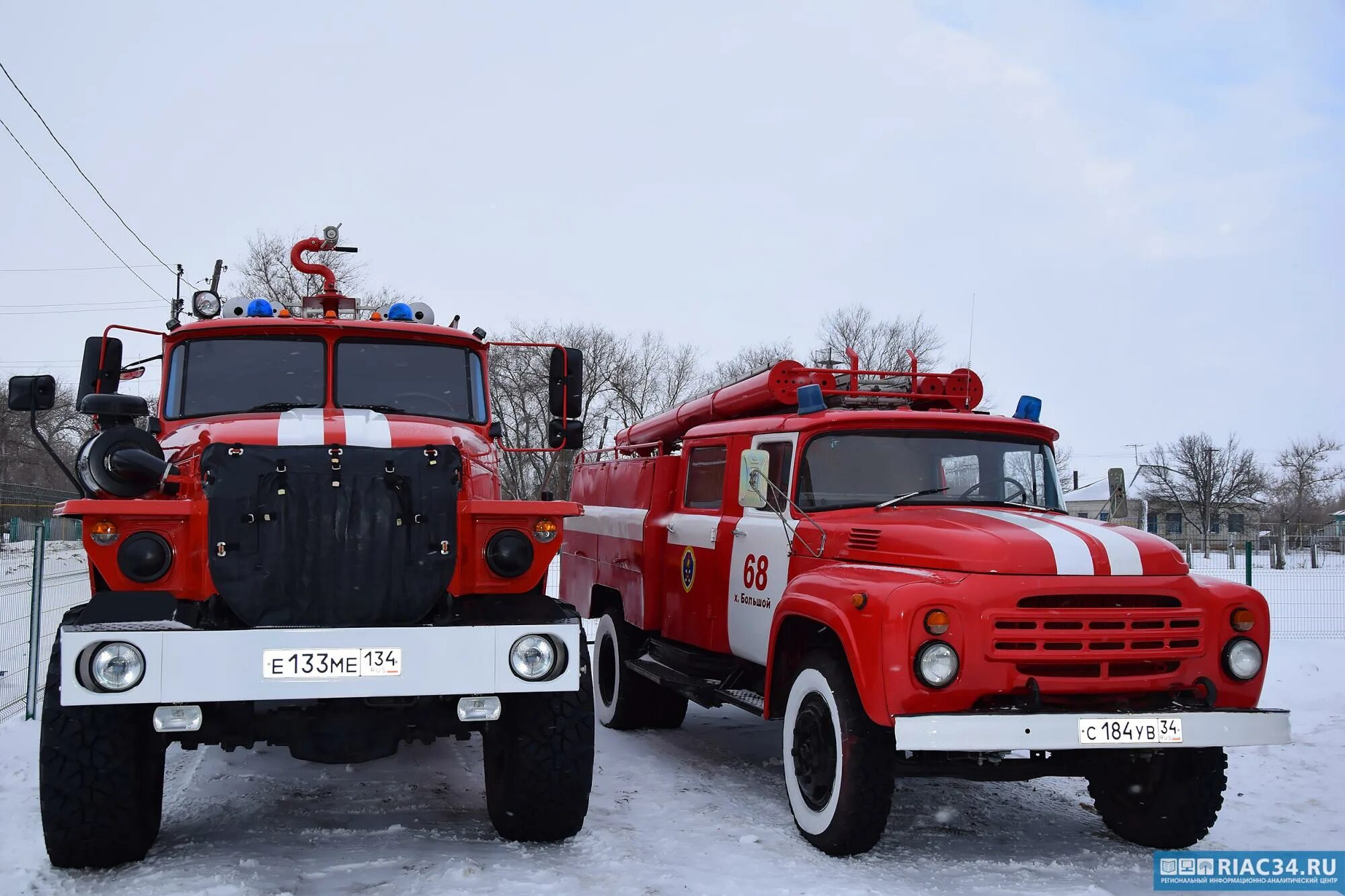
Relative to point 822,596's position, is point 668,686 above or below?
below

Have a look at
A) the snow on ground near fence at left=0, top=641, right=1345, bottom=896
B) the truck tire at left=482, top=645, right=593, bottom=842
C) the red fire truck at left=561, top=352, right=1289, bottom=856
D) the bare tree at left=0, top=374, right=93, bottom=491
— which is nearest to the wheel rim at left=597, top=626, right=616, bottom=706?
the snow on ground near fence at left=0, top=641, right=1345, bottom=896

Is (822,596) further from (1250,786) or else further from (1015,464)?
(1250,786)

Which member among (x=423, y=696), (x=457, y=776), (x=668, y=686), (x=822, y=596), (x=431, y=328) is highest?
(x=431, y=328)

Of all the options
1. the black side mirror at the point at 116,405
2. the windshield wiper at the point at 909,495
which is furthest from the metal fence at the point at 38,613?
the windshield wiper at the point at 909,495

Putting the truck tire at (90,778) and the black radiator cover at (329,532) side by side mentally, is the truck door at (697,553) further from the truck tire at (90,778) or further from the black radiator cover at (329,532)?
the truck tire at (90,778)

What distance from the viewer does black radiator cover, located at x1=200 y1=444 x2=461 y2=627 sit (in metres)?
4.49

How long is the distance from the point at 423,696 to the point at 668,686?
3005mm

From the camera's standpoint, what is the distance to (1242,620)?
16.4ft

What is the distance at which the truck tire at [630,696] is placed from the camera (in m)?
8.32

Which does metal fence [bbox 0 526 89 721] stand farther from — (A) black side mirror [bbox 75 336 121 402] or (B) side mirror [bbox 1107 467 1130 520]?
(B) side mirror [bbox 1107 467 1130 520]

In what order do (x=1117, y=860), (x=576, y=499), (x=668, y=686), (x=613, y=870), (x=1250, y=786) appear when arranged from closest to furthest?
1. (x=613, y=870)
2. (x=1117, y=860)
3. (x=1250, y=786)
4. (x=668, y=686)
5. (x=576, y=499)

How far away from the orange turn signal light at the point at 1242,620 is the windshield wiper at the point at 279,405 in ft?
15.3

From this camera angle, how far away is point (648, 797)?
6.25 metres

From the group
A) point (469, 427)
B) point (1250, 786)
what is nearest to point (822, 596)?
point (469, 427)
